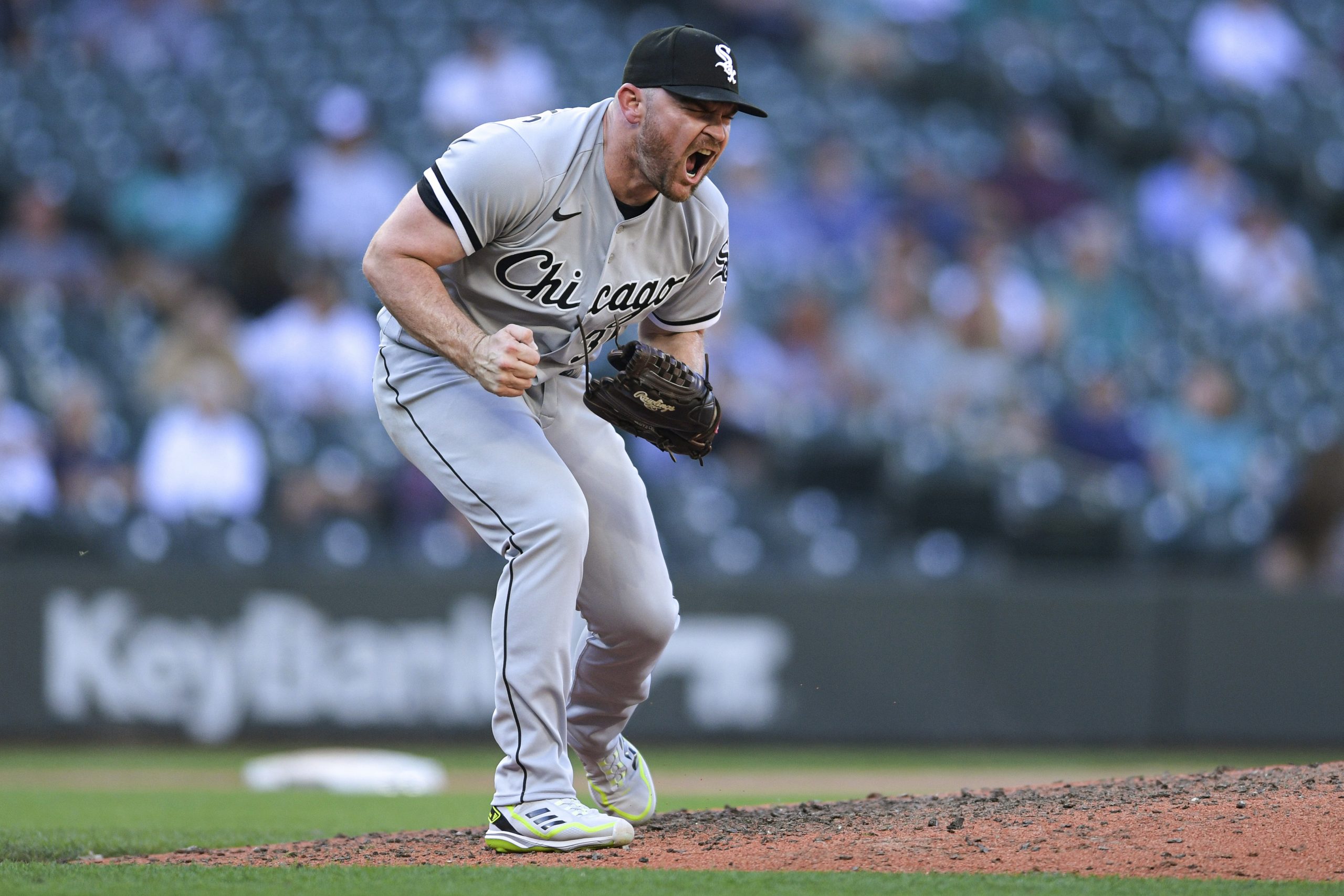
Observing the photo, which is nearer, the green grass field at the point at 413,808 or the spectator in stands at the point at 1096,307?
the green grass field at the point at 413,808

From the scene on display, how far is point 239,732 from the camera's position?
7.88 m

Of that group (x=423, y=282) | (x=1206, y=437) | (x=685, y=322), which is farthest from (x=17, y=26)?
(x=423, y=282)

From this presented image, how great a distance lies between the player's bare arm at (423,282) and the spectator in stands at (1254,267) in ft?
27.2

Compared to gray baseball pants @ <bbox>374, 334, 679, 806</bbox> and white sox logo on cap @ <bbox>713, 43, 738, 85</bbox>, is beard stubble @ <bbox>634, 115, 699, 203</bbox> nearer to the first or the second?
white sox logo on cap @ <bbox>713, 43, 738, 85</bbox>

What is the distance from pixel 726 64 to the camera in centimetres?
356

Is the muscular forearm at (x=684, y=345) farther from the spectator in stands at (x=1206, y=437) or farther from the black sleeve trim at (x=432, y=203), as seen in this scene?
the spectator in stands at (x=1206, y=437)

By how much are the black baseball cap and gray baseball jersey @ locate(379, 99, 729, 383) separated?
0.60 ft

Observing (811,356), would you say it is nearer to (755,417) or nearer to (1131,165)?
(755,417)

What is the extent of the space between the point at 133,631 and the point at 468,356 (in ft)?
16.2

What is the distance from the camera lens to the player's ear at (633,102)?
3627 mm

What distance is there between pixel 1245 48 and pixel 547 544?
10390 millimetres

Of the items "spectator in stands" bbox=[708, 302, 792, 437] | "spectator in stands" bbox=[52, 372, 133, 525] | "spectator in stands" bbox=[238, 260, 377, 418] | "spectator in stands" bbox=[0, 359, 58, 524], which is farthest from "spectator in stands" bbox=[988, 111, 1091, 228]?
"spectator in stands" bbox=[0, 359, 58, 524]

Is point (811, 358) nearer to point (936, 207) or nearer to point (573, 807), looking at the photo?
point (936, 207)

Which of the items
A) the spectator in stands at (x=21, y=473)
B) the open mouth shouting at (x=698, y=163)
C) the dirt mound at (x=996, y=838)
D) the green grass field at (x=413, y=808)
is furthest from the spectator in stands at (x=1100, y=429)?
the open mouth shouting at (x=698, y=163)
